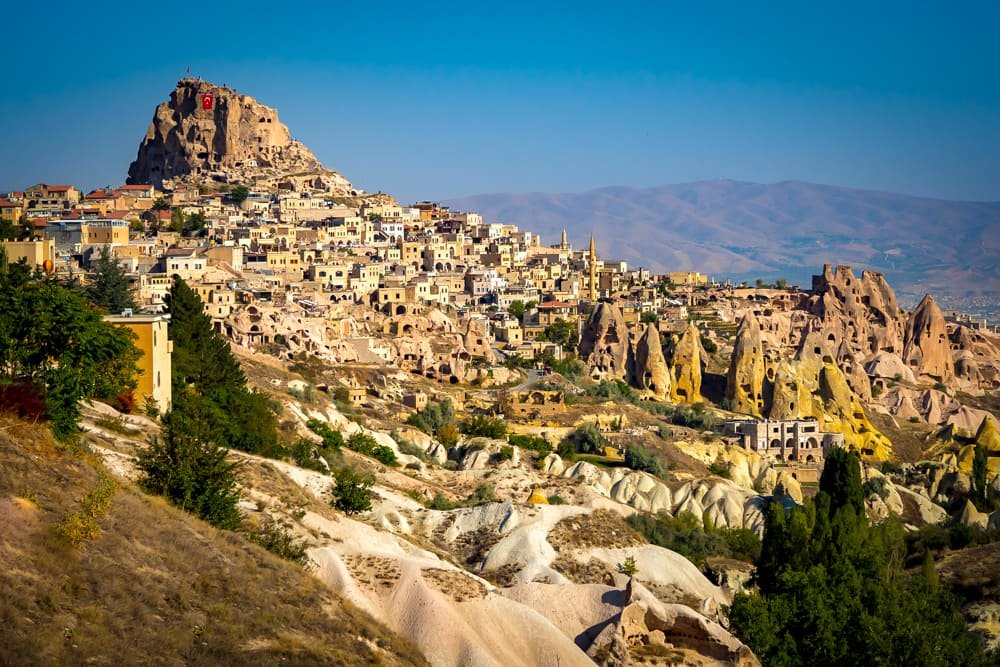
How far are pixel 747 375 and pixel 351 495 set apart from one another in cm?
4497

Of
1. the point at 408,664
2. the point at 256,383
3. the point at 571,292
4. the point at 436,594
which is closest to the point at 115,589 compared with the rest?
the point at 408,664

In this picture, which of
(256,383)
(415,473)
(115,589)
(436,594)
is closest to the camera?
(115,589)

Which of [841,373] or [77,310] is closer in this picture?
[77,310]

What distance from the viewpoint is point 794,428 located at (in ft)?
208

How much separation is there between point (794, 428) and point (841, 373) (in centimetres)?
1220

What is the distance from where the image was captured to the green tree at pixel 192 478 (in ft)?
79.0

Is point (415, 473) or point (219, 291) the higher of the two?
point (219, 291)

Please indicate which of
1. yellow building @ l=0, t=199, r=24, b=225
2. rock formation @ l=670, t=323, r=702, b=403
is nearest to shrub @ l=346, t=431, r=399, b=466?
rock formation @ l=670, t=323, r=702, b=403

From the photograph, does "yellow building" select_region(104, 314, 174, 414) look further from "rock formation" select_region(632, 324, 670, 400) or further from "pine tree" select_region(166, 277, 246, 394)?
"rock formation" select_region(632, 324, 670, 400)

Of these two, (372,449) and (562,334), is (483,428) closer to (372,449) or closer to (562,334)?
(372,449)

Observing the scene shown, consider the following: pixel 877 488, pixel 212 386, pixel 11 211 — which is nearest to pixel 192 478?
pixel 212 386

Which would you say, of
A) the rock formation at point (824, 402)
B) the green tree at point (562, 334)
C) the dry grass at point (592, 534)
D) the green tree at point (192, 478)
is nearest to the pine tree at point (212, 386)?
the green tree at point (192, 478)

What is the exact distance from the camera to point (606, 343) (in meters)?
76.5

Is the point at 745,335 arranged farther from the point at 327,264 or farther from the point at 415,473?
the point at 415,473
